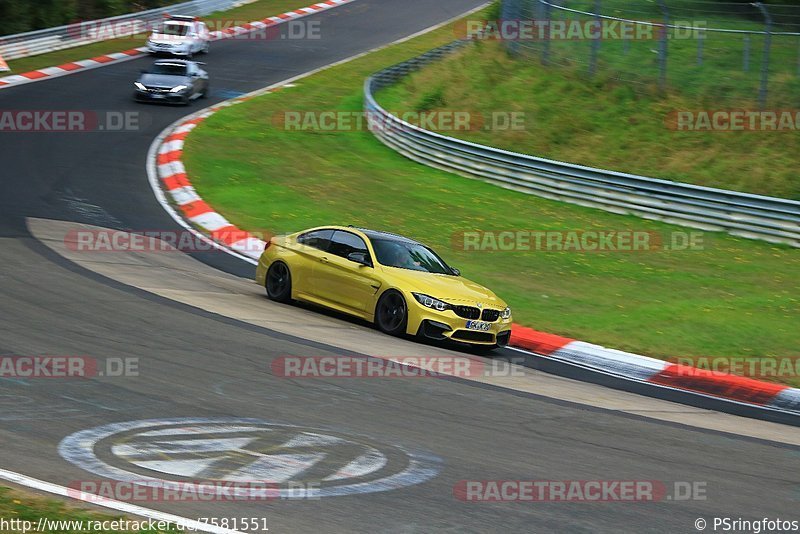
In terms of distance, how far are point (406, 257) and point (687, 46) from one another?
13225 millimetres

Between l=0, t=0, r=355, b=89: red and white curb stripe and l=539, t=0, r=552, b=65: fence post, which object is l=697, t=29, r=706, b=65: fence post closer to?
l=539, t=0, r=552, b=65: fence post

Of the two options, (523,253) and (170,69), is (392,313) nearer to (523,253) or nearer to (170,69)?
(523,253)

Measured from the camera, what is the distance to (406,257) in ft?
45.1

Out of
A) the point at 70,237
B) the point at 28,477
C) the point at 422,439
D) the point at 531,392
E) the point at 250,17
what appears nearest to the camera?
the point at 28,477

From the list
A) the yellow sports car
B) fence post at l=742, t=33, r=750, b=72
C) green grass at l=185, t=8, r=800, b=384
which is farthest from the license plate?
fence post at l=742, t=33, r=750, b=72

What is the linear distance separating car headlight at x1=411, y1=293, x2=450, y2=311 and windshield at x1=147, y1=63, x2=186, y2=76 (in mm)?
19570

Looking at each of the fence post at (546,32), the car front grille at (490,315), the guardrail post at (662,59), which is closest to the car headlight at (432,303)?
the car front grille at (490,315)

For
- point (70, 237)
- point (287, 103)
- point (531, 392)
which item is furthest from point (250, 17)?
point (531, 392)

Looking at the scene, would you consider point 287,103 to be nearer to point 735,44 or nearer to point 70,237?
point 735,44

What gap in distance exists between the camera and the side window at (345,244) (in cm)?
1373

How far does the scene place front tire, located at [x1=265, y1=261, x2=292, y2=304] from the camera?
14.2m

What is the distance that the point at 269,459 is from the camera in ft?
24.4

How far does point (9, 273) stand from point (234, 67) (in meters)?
24.1

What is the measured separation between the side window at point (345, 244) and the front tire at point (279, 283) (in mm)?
742
